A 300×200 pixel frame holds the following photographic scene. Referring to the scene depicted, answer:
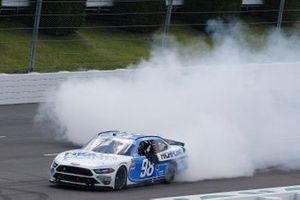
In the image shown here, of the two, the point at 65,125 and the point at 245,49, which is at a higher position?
the point at 245,49

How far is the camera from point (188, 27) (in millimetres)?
33344

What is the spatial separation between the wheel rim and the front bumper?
192 millimetres

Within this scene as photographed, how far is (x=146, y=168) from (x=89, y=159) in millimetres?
1312

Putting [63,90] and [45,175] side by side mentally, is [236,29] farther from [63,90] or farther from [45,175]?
[45,175]

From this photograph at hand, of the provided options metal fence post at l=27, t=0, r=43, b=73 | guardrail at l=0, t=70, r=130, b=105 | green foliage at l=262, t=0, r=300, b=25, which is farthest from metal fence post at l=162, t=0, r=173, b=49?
green foliage at l=262, t=0, r=300, b=25

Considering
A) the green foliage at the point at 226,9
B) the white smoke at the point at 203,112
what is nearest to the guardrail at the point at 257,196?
the white smoke at the point at 203,112

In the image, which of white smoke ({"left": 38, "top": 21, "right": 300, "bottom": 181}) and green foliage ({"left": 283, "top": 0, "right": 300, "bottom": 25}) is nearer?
white smoke ({"left": 38, "top": 21, "right": 300, "bottom": 181})

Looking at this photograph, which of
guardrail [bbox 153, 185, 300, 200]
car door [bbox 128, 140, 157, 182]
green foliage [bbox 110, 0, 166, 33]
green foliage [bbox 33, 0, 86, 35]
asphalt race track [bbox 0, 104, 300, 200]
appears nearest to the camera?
guardrail [bbox 153, 185, 300, 200]

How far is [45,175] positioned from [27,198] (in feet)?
8.94

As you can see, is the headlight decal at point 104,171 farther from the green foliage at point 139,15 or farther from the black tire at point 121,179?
the green foliage at point 139,15

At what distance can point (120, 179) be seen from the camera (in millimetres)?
17969

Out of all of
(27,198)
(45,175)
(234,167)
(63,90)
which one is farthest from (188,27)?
(27,198)

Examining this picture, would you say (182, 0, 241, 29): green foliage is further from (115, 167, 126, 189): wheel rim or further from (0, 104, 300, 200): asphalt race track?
(115, 167, 126, 189): wheel rim

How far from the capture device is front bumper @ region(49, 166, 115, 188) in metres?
17.5
